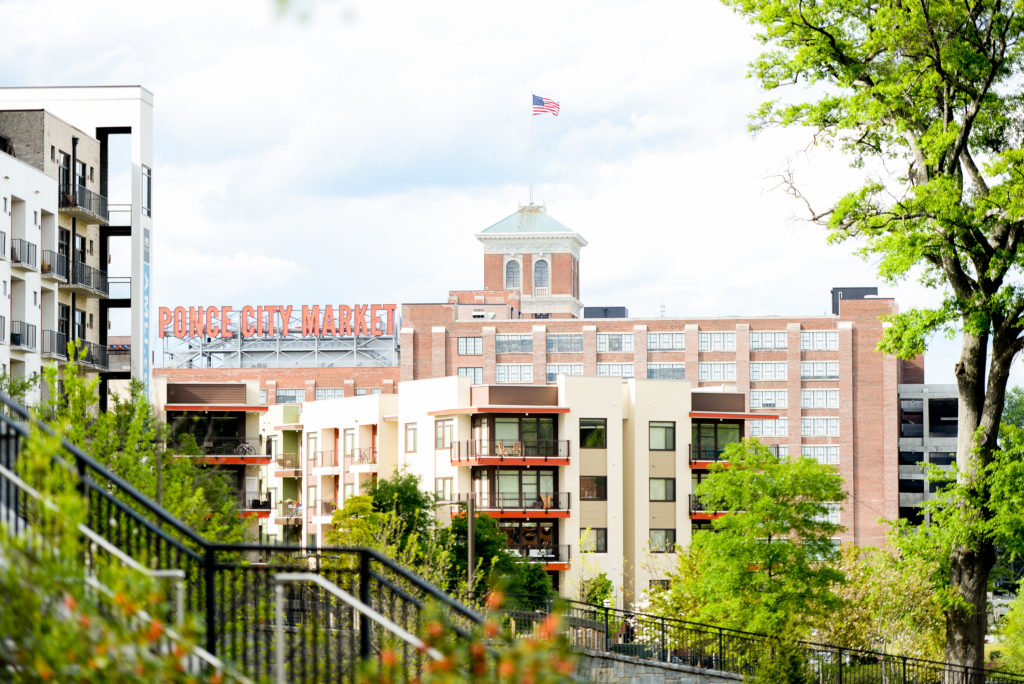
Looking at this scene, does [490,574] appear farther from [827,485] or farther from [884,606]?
[827,485]

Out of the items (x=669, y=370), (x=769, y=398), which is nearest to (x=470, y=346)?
(x=669, y=370)

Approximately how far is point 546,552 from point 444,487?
7.23 meters

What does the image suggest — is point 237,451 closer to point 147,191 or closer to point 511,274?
point 147,191

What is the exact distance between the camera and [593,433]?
76.8 meters

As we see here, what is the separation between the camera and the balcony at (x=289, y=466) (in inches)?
3629

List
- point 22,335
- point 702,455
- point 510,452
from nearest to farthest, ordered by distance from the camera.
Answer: point 22,335 → point 510,452 → point 702,455

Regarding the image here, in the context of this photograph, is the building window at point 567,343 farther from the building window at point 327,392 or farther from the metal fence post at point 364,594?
the metal fence post at point 364,594

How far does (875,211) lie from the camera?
26328mm

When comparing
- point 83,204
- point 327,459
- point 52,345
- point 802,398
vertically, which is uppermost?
point 83,204

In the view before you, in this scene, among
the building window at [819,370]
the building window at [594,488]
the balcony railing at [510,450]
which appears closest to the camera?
the balcony railing at [510,450]

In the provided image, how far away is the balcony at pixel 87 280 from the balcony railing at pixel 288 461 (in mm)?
28803

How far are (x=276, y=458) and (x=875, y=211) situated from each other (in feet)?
241

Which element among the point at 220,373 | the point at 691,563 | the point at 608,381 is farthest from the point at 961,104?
the point at 220,373

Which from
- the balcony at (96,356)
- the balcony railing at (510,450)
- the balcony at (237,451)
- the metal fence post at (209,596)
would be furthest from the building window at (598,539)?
the metal fence post at (209,596)
